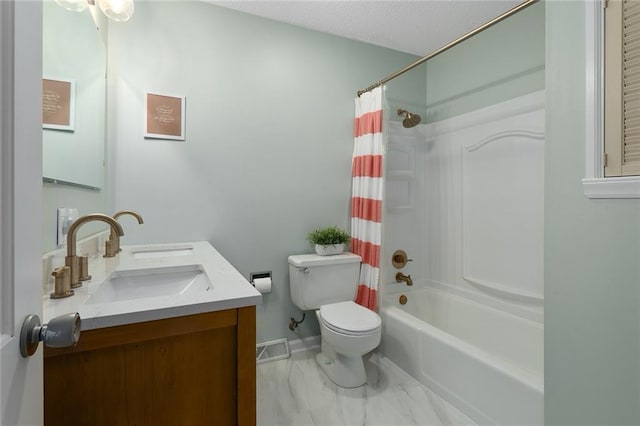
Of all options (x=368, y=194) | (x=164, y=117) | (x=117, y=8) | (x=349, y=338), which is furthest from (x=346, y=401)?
(x=117, y=8)

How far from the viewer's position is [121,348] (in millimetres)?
738

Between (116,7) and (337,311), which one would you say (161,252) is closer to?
(337,311)

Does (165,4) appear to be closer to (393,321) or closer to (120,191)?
(120,191)

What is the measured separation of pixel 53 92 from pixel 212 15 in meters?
1.34

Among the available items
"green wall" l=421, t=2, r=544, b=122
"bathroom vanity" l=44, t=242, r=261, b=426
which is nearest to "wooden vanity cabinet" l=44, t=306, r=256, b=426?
"bathroom vanity" l=44, t=242, r=261, b=426

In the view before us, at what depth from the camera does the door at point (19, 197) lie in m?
0.40

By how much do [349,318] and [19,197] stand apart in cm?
163

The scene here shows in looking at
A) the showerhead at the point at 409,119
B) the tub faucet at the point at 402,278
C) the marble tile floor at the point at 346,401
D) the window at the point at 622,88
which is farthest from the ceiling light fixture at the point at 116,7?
the tub faucet at the point at 402,278

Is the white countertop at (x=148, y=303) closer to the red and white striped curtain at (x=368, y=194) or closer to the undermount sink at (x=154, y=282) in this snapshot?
the undermount sink at (x=154, y=282)

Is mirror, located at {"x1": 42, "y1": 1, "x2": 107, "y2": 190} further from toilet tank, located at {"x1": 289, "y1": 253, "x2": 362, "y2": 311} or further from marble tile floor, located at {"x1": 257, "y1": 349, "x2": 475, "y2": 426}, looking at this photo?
marble tile floor, located at {"x1": 257, "y1": 349, "x2": 475, "y2": 426}

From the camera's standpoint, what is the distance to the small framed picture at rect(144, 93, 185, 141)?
1799 millimetres

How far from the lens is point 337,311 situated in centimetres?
188

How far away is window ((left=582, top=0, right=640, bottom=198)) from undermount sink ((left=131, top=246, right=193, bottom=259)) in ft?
5.75

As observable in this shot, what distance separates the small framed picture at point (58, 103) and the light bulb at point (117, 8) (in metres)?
0.55
